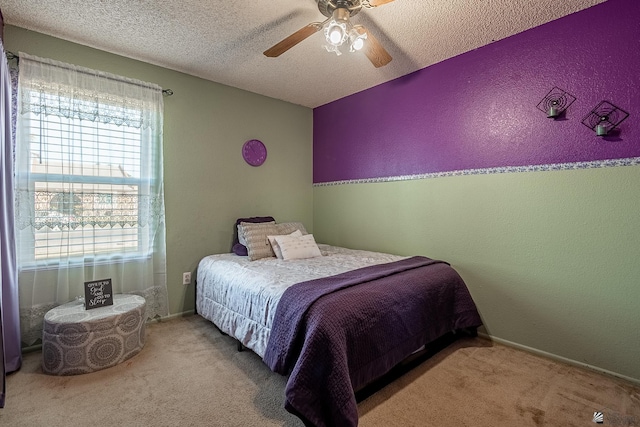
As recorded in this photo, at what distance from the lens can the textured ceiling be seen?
2.00 meters

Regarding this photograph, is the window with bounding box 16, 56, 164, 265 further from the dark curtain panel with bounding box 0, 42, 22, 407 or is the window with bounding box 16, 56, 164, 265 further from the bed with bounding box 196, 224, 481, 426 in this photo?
the bed with bounding box 196, 224, 481, 426

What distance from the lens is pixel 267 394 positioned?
1.78m

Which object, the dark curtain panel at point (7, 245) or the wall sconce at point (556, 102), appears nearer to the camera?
the dark curtain panel at point (7, 245)

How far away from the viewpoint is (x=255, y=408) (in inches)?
65.2

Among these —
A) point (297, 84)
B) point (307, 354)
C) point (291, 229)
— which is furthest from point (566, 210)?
point (297, 84)

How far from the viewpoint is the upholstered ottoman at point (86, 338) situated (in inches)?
76.0

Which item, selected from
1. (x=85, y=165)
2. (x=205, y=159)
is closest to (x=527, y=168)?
(x=205, y=159)

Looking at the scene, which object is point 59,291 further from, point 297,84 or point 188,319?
point 297,84

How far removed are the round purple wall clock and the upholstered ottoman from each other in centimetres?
191

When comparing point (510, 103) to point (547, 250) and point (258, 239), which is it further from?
point (258, 239)

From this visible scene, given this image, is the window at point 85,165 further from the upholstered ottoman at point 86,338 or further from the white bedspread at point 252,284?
the white bedspread at point 252,284

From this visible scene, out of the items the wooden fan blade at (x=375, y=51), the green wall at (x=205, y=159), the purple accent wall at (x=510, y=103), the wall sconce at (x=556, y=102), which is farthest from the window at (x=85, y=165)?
the wall sconce at (x=556, y=102)

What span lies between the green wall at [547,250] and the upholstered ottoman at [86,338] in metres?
2.49

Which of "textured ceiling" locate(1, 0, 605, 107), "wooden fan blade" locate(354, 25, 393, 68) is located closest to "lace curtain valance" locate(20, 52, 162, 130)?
"textured ceiling" locate(1, 0, 605, 107)
